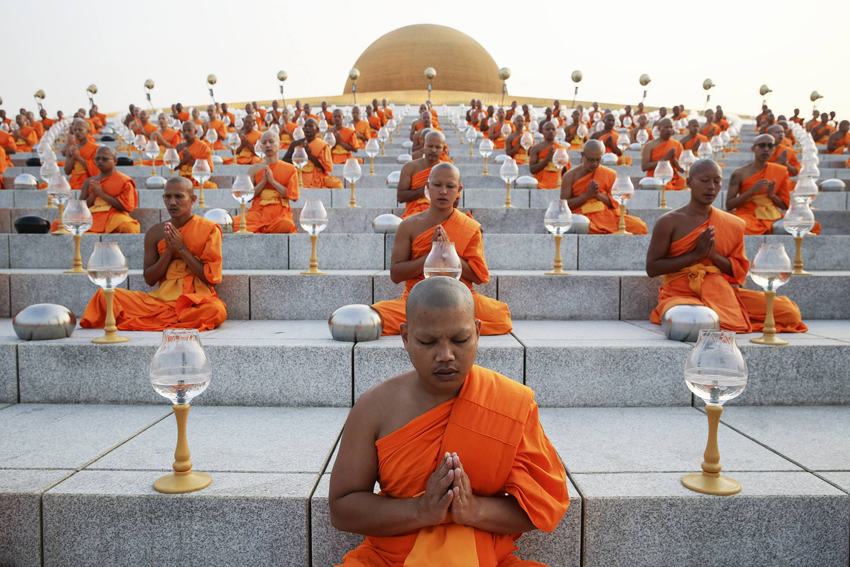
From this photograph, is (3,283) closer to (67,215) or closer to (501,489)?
(67,215)

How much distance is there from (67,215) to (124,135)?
9038 millimetres

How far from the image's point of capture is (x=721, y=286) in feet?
14.9

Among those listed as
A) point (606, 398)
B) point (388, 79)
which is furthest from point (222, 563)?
point (388, 79)

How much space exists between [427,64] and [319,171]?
3558cm

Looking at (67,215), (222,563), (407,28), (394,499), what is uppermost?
(407,28)

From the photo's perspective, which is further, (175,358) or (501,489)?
(175,358)

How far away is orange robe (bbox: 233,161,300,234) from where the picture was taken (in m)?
6.84

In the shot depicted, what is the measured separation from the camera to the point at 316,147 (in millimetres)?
8891

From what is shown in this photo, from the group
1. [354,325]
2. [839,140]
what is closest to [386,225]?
[354,325]

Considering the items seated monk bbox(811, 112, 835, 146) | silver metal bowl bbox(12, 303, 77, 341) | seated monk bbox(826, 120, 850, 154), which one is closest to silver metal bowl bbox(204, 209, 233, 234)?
silver metal bowl bbox(12, 303, 77, 341)

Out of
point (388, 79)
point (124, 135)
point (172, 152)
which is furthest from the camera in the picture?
point (388, 79)

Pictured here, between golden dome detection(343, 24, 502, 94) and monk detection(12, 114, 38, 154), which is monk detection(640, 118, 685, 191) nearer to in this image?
monk detection(12, 114, 38, 154)

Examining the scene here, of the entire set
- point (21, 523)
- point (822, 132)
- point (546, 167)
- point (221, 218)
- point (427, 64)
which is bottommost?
point (21, 523)

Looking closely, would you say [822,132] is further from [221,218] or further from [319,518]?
[319,518]
